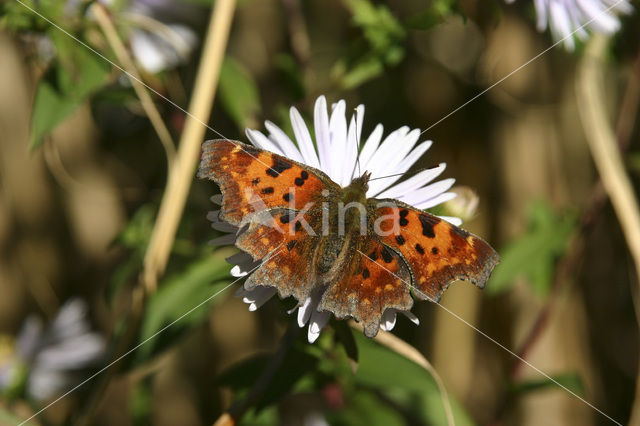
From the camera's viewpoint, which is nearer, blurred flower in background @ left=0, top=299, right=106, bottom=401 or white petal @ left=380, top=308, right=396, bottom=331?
white petal @ left=380, top=308, right=396, bottom=331

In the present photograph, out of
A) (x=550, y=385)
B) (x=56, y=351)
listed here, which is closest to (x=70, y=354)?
(x=56, y=351)

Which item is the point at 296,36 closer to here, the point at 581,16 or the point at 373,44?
the point at 373,44

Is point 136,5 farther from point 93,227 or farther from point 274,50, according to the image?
point 93,227

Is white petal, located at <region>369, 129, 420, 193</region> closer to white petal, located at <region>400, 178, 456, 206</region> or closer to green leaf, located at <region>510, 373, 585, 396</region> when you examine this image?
white petal, located at <region>400, 178, 456, 206</region>

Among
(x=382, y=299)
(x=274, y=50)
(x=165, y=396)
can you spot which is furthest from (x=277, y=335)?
(x=382, y=299)

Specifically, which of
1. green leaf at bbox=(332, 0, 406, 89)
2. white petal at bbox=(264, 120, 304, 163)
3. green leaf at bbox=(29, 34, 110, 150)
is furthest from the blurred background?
white petal at bbox=(264, 120, 304, 163)

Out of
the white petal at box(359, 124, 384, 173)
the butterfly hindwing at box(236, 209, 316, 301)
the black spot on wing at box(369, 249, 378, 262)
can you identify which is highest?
the white petal at box(359, 124, 384, 173)
